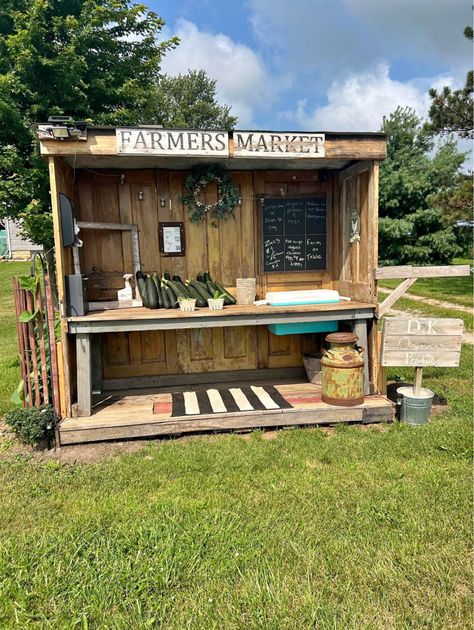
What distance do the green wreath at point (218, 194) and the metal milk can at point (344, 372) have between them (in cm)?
186

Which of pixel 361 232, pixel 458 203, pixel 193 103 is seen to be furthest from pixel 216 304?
pixel 193 103

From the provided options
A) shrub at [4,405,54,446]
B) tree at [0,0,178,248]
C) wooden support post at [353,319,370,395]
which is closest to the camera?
shrub at [4,405,54,446]

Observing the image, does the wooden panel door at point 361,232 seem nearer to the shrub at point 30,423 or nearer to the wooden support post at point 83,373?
the wooden support post at point 83,373

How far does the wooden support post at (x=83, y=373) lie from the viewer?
4.08 metres

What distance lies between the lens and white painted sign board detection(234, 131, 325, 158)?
4.16 metres

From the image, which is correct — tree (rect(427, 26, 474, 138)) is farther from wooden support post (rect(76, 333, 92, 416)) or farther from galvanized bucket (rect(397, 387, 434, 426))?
wooden support post (rect(76, 333, 92, 416))

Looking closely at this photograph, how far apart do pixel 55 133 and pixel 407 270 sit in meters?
3.38

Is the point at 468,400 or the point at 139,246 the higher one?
the point at 139,246

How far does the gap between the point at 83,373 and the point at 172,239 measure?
1.80m

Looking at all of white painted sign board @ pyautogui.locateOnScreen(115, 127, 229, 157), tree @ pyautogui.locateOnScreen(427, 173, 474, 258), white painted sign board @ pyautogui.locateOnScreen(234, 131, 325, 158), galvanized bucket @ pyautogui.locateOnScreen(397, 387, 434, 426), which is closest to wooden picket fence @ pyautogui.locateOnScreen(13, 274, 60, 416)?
white painted sign board @ pyautogui.locateOnScreen(115, 127, 229, 157)

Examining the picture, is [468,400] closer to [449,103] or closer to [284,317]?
[284,317]

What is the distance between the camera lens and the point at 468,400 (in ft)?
15.6

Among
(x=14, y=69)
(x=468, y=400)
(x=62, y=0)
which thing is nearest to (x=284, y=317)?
(x=468, y=400)

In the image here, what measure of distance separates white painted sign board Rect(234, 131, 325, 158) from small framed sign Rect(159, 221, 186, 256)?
47.8 inches
